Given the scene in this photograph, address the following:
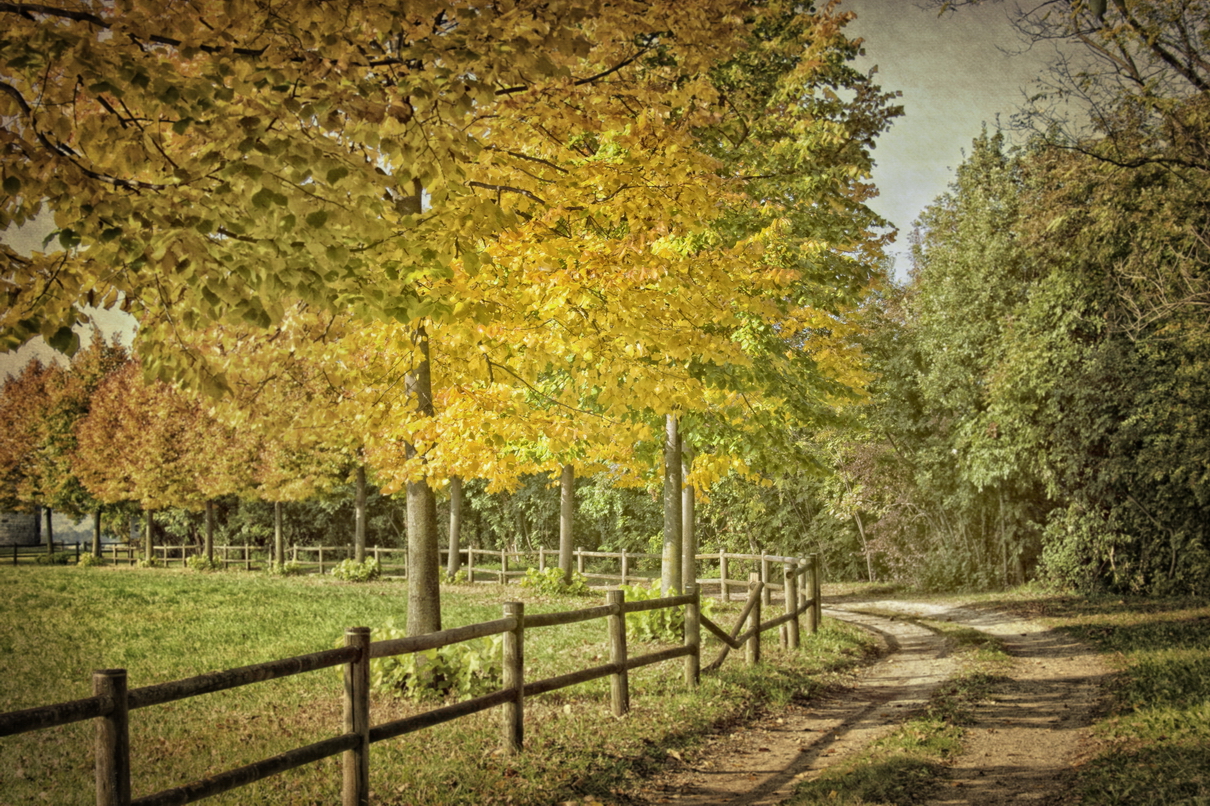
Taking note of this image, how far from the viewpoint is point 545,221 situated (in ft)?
28.3

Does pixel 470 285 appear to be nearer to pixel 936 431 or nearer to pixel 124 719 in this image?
pixel 124 719

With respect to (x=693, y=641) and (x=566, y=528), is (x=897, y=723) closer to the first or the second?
(x=693, y=641)

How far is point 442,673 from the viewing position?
30.4 feet

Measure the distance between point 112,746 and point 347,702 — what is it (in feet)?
5.53

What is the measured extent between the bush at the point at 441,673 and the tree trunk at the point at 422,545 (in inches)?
14.9

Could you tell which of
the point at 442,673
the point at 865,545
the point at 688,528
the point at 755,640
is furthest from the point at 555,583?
the point at 442,673

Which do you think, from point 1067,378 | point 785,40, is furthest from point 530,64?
point 1067,378

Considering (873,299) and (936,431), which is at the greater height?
(873,299)

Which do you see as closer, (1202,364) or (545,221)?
(545,221)

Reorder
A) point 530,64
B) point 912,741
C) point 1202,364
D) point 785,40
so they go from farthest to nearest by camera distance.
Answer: point 1202,364 < point 785,40 < point 912,741 < point 530,64

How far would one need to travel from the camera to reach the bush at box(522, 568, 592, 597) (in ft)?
73.0

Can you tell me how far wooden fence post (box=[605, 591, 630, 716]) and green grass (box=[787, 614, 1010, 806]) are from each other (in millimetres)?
2468

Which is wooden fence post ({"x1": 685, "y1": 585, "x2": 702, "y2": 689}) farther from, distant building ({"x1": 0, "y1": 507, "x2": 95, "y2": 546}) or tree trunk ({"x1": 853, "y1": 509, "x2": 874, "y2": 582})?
distant building ({"x1": 0, "y1": 507, "x2": 95, "y2": 546})

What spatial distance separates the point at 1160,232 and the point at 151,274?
661 inches
